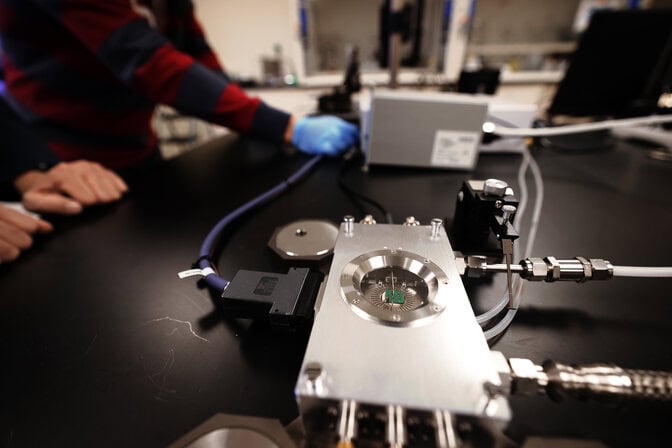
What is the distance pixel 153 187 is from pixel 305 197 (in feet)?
1.45

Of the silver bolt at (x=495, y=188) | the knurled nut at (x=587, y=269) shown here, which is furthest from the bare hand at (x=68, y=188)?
the knurled nut at (x=587, y=269)

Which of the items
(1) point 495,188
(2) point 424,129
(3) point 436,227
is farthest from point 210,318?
(2) point 424,129

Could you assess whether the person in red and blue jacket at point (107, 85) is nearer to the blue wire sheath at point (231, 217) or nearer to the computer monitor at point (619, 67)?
the blue wire sheath at point (231, 217)

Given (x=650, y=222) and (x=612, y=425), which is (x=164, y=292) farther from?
(x=650, y=222)

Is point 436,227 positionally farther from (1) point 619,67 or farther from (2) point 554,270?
(1) point 619,67

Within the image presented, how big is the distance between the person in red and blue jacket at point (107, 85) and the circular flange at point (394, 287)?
26.3 inches

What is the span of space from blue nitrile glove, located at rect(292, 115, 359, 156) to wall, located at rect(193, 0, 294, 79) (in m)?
2.04

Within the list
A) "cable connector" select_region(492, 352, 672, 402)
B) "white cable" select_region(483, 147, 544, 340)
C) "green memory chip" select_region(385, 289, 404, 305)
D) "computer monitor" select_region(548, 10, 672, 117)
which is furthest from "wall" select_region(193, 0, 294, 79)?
"cable connector" select_region(492, 352, 672, 402)

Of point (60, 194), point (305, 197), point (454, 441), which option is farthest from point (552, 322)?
point (60, 194)

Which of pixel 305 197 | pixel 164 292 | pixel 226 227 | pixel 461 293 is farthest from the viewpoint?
pixel 305 197

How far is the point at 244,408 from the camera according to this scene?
30 centimetres

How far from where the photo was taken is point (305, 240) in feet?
1.67

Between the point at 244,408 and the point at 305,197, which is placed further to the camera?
the point at 305,197

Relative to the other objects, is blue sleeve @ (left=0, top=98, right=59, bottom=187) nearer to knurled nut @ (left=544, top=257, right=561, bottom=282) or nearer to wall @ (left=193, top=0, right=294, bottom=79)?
knurled nut @ (left=544, top=257, right=561, bottom=282)
